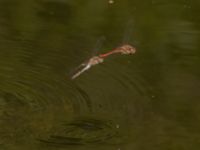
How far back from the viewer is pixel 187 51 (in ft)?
13.8

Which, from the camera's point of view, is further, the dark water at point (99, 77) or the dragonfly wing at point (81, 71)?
the dragonfly wing at point (81, 71)

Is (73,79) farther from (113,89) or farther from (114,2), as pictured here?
(114,2)

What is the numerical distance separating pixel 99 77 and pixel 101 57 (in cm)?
13

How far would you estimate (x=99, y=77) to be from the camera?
12.9 feet

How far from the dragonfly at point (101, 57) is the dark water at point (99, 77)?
0.04 metres

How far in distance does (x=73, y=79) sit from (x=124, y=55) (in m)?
0.39

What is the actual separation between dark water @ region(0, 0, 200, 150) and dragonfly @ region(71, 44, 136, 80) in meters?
0.04

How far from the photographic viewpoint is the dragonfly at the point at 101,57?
3.96m

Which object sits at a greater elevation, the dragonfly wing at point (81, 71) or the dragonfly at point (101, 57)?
the dragonfly at point (101, 57)

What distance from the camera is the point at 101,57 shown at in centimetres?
402

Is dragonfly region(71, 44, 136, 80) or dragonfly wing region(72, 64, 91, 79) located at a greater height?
dragonfly region(71, 44, 136, 80)

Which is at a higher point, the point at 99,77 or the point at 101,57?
the point at 101,57

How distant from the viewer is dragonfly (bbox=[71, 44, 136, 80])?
3961 millimetres

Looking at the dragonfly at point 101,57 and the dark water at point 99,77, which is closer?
the dark water at point 99,77
